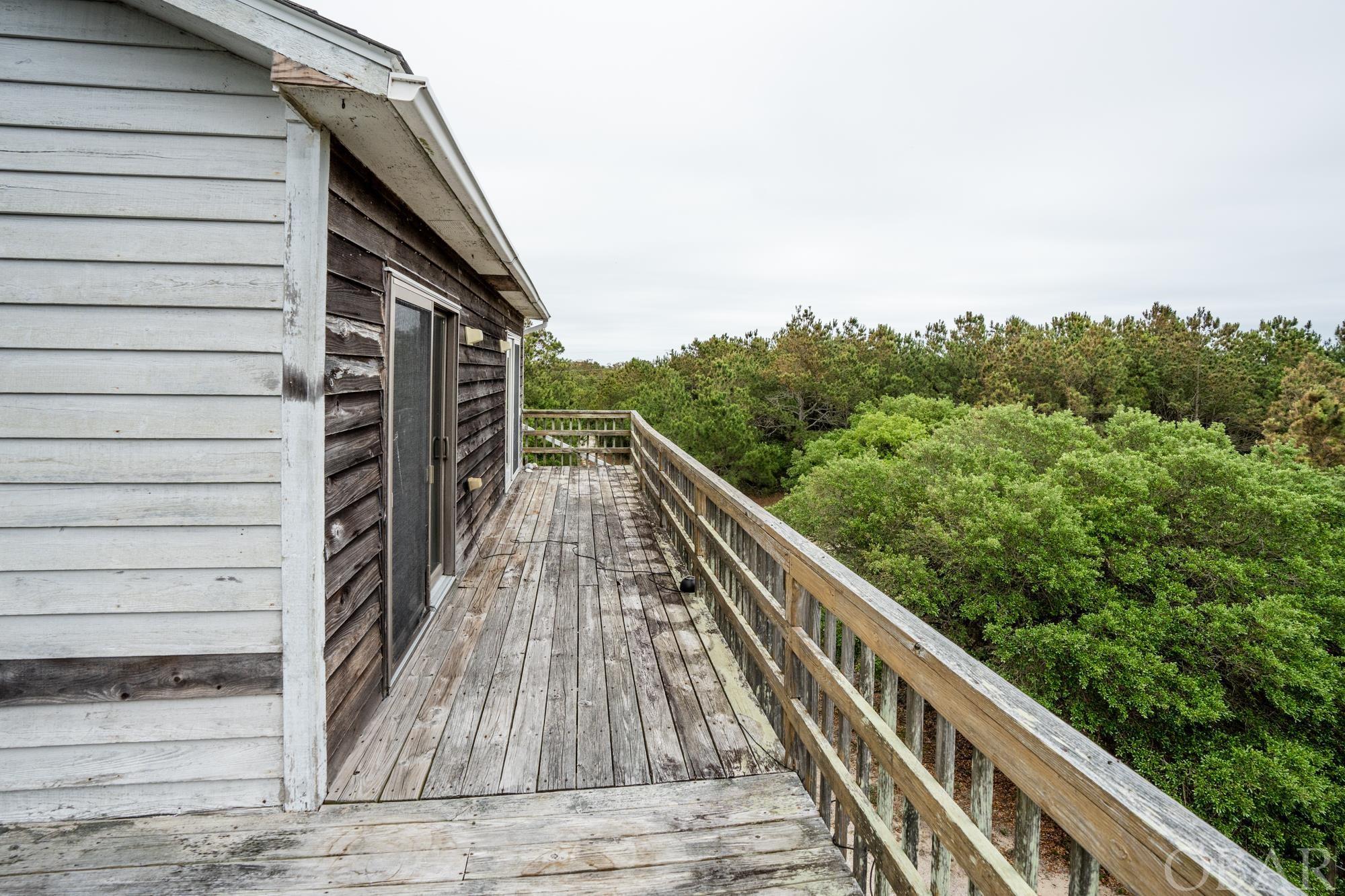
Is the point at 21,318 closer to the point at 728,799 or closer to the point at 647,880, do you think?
the point at 647,880

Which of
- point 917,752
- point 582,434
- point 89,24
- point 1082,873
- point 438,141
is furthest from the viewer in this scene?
point 582,434

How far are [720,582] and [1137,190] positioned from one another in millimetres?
21494

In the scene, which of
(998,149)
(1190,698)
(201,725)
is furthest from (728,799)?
(998,149)

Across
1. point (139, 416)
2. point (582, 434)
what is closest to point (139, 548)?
point (139, 416)

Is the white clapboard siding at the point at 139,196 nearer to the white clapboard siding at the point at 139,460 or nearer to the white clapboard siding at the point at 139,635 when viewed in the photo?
the white clapboard siding at the point at 139,460

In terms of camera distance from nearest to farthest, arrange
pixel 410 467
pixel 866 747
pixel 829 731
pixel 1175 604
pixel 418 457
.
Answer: pixel 866 747 < pixel 829 731 < pixel 410 467 < pixel 418 457 < pixel 1175 604

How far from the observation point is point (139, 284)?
5.68 ft

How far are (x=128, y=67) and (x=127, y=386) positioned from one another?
921 mm

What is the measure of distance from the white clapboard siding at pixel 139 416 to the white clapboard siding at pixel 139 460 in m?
0.02

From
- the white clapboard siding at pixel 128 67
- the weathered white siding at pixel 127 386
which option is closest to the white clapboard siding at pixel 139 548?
the weathered white siding at pixel 127 386

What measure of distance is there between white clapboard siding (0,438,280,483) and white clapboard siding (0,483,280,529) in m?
0.03

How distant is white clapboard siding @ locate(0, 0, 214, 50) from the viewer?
5.60 feet

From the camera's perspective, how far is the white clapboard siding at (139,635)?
1.74 meters

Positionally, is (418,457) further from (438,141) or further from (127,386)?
(438,141)
